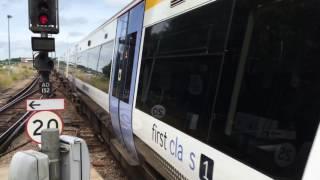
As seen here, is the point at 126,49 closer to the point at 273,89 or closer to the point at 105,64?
the point at 105,64

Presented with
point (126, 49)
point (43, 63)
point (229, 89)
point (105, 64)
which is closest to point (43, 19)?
point (43, 63)

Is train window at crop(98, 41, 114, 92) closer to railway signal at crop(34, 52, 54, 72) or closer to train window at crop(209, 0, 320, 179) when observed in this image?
railway signal at crop(34, 52, 54, 72)

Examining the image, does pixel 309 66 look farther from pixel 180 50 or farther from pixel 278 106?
pixel 180 50

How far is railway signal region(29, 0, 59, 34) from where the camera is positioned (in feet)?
28.3

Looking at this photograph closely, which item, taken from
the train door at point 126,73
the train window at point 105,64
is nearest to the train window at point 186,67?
the train door at point 126,73

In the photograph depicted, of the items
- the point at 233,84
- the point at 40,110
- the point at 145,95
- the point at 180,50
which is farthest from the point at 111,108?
the point at 233,84

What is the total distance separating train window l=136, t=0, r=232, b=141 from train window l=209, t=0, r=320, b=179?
30 cm

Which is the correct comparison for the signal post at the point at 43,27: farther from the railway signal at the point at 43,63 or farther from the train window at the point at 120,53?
the train window at the point at 120,53

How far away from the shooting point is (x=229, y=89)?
4.10 meters

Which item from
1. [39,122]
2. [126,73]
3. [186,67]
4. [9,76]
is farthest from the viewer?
[9,76]

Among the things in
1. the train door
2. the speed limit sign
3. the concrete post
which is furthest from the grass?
the concrete post

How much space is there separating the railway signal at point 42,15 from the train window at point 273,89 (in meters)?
5.10

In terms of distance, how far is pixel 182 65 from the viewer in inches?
215

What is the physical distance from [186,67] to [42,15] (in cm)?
407
